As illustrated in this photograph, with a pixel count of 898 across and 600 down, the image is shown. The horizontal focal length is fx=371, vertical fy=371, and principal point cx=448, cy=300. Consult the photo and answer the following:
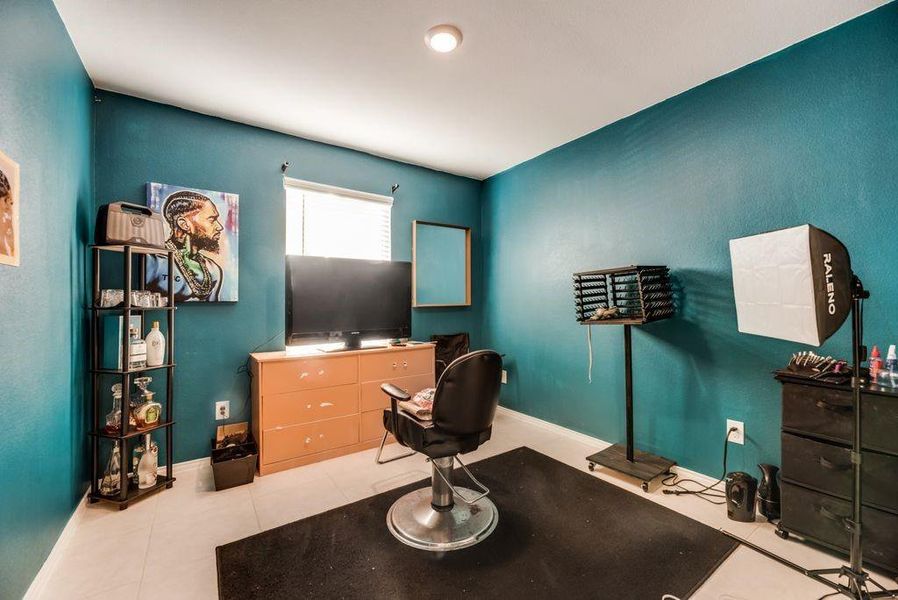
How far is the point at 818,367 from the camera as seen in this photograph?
1.80 metres

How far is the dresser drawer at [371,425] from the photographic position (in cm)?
296

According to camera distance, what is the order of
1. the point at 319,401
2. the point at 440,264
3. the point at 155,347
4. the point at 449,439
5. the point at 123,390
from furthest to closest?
the point at 440,264, the point at 319,401, the point at 155,347, the point at 123,390, the point at 449,439

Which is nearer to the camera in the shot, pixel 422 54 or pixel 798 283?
pixel 798 283

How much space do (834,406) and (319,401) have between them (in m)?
2.92

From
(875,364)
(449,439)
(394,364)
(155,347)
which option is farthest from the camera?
(394,364)

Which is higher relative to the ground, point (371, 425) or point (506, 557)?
point (371, 425)

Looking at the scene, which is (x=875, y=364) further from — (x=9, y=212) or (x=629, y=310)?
(x=9, y=212)

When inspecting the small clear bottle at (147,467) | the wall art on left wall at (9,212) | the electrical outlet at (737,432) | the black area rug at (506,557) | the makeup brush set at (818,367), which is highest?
the wall art on left wall at (9,212)

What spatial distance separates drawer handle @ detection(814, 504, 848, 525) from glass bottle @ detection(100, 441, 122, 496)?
3.64m

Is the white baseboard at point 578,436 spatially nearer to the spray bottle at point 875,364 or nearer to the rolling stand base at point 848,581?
the rolling stand base at point 848,581

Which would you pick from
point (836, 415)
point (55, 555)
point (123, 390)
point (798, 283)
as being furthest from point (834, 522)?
point (123, 390)

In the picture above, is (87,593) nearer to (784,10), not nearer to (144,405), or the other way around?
(144,405)

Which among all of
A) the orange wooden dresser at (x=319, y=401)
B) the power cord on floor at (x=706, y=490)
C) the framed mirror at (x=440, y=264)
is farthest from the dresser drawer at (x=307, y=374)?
the power cord on floor at (x=706, y=490)

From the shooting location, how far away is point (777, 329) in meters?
1.62
